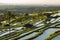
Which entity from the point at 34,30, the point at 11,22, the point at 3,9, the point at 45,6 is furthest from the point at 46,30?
the point at 3,9

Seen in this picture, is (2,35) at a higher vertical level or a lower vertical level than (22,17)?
lower

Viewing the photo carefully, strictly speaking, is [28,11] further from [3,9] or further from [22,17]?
[3,9]

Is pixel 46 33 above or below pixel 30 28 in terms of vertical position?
below

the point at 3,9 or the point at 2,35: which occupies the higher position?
the point at 3,9

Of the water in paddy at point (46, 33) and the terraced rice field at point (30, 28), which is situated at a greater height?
the terraced rice field at point (30, 28)

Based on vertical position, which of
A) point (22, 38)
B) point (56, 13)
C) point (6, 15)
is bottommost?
point (22, 38)

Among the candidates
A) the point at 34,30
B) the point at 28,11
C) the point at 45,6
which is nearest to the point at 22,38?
the point at 34,30

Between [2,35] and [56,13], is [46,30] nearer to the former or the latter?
[56,13]

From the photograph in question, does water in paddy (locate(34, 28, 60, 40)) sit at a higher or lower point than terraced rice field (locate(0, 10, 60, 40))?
lower
